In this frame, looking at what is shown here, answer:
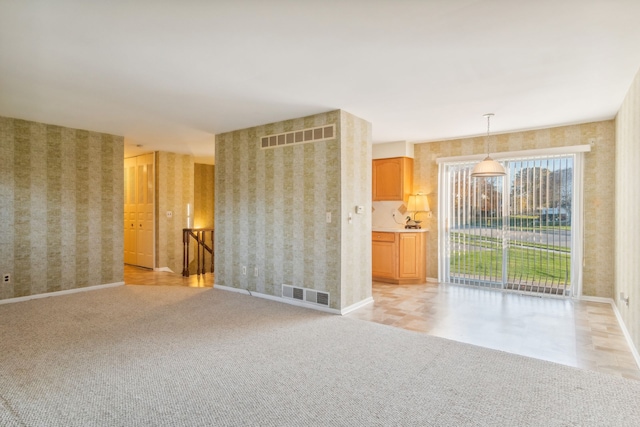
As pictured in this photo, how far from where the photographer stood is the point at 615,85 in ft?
11.6

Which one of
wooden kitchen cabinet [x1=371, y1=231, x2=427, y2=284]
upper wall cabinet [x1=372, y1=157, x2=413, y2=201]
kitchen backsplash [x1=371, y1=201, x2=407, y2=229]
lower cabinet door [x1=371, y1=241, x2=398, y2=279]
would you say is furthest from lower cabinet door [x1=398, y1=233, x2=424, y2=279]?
upper wall cabinet [x1=372, y1=157, x2=413, y2=201]

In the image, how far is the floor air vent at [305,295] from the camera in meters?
4.61

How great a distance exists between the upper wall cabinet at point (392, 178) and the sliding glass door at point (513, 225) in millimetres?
637

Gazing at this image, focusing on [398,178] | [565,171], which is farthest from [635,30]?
[398,178]

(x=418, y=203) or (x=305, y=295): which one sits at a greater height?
(x=418, y=203)

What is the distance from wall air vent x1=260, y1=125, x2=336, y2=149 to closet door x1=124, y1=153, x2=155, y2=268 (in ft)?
12.7

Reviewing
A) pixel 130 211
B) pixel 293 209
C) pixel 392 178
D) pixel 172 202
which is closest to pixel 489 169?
pixel 392 178

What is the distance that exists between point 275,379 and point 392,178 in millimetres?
4787

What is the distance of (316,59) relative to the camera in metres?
2.98

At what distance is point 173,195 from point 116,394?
6009 millimetres

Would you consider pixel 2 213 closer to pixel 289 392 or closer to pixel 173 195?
pixel 173 195

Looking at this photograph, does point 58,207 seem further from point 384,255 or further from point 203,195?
point 384,255

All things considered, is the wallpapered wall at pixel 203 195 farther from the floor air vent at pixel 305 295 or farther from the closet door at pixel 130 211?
the floor air vent at pixel 305 295

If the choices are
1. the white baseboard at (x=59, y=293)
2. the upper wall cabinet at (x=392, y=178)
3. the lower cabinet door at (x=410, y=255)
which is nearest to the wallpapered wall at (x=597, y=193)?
the upper wall cabinet at (x=392, y=178)
